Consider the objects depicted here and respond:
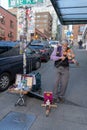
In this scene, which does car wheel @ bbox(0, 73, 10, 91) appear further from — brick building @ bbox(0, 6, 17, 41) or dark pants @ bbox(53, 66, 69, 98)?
brick building @ bbox(0, 6, 17, 41)

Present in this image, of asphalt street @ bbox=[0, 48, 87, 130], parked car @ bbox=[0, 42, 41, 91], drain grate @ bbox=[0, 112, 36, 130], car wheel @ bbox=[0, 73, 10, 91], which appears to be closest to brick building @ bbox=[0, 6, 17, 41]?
parked car @ bbox=[0, 42, 41, 91]

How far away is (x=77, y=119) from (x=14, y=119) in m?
1.46

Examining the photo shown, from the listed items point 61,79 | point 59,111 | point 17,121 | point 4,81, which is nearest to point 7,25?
point 4,81

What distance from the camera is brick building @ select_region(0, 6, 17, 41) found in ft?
112

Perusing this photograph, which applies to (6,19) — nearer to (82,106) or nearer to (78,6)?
(78,6)

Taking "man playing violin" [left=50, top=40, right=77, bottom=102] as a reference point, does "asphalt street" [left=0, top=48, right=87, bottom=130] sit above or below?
below

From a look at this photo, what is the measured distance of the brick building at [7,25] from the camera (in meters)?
34.0

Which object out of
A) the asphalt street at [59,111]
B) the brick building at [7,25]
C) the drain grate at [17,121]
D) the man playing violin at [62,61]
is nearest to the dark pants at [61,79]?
the man playing violin at [62,61]

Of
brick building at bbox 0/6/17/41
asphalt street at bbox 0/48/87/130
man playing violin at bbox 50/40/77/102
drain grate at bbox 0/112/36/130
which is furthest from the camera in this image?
brick building at bbox 0/6/17/41

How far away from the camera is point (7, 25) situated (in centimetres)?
3650

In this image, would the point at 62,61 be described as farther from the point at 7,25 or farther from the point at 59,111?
the point at 7,25

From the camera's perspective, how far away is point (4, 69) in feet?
21.1

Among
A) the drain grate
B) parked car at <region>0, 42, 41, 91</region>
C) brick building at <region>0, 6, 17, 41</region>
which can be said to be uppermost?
brick building at <region>0, 6, 17, 41</region>

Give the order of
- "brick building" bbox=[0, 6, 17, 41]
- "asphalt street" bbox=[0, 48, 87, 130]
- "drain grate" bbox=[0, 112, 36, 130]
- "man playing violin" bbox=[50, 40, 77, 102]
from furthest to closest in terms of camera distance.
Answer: "brick building" bbox=[0, 6, 17, 41] < "man playing violin" bbox=[50, 40, 77, 102] < "asphalt street" bbox=[0, 48, 87, 130] < "drain grate" bbox=[0, 112, 36, 130]
